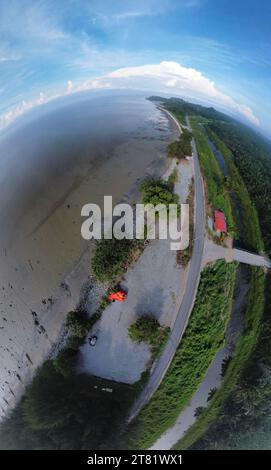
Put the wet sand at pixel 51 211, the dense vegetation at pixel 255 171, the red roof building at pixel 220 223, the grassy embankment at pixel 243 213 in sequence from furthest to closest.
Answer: the dense vegetation at pixel 255 171 → the grassy embankment at pixel 243 213 → the red roof building at pixel 220 223 → the wet sand at pixel 51 211

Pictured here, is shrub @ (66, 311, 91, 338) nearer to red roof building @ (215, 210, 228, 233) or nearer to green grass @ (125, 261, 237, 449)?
green grass @ (125, 261, 237, 449)

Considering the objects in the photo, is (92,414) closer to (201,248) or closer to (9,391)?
(9,391)

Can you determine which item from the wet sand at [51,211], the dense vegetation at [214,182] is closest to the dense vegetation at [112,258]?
the wet sand at [51,211]

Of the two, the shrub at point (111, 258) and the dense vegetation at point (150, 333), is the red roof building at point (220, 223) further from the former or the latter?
the dense vegetation at point (150, 333)


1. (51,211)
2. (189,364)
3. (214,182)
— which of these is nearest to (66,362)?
(189,364)

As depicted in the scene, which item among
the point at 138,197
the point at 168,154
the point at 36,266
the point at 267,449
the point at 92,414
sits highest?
the point at 168,154

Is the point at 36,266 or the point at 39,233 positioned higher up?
the point at 39,233

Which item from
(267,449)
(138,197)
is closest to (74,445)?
(267,449)
